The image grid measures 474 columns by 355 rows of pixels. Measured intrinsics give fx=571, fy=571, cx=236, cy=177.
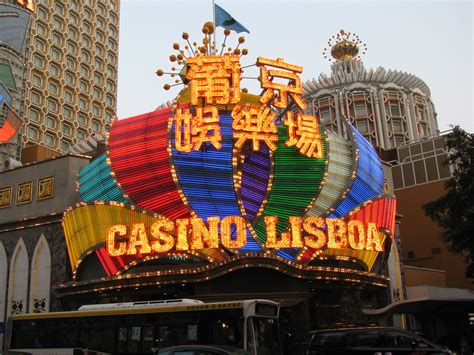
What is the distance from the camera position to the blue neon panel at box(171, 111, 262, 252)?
29.0 m

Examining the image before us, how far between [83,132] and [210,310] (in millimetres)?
69249

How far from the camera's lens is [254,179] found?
30125 millimetres

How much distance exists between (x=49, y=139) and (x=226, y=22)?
4665cm

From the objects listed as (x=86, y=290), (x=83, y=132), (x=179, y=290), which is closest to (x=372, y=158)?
(x=179, y=290)

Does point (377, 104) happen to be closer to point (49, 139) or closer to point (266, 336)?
point (49, 139)

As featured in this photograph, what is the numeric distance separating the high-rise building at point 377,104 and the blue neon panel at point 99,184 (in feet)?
174

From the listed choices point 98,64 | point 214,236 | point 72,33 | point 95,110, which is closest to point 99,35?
point 98,64

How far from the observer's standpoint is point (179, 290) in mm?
28906

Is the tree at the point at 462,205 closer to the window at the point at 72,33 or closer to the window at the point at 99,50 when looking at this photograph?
the window at the point at 72,33

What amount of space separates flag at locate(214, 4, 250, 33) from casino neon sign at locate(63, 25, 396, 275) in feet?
20.9

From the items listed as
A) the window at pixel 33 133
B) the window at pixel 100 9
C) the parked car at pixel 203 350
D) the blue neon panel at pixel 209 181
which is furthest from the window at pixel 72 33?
the parked car at pixel 203 350

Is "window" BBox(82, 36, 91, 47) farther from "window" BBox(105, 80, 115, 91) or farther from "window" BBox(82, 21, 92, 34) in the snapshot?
"window" BBox(105, 80, 115, 91)

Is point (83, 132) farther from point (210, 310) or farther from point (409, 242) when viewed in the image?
point (210, 310)

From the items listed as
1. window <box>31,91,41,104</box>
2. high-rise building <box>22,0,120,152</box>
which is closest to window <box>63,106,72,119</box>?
high-rise building <box>22,0,120,152</box>
